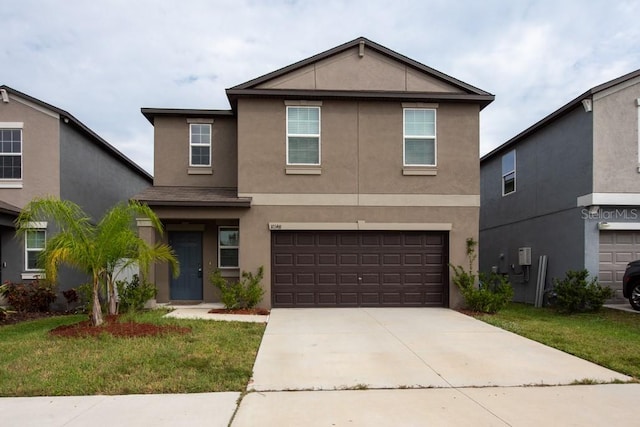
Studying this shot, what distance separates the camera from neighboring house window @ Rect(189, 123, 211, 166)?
15227 mm

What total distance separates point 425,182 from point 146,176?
14726 millimetres

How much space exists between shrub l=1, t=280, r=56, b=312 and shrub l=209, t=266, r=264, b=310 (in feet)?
16.6

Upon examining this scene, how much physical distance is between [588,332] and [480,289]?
132 inches

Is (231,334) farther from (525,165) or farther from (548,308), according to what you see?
(525,165)

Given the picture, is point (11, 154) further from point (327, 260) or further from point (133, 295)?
point (327, 260)

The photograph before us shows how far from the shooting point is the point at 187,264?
14.9m

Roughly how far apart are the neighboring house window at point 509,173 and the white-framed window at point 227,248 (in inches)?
434

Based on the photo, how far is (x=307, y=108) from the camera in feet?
45.9

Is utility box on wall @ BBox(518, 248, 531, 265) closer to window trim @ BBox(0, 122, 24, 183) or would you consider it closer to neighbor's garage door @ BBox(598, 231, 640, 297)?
neighbor's garage door @ BBox(598, 231, 640, 297)

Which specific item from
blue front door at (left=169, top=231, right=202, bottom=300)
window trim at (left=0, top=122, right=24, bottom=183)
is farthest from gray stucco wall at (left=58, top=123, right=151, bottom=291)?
blue front door at (left=169, top=231, right=202, bottom=300)

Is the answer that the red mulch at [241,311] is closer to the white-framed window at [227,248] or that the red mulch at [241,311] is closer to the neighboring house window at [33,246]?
the white-framed window at [227,248]

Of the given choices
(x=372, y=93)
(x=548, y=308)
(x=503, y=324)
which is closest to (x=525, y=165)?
(x=548, y=308)

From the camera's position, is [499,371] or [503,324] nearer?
[499,371]

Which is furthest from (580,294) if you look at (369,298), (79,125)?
(79,125)
